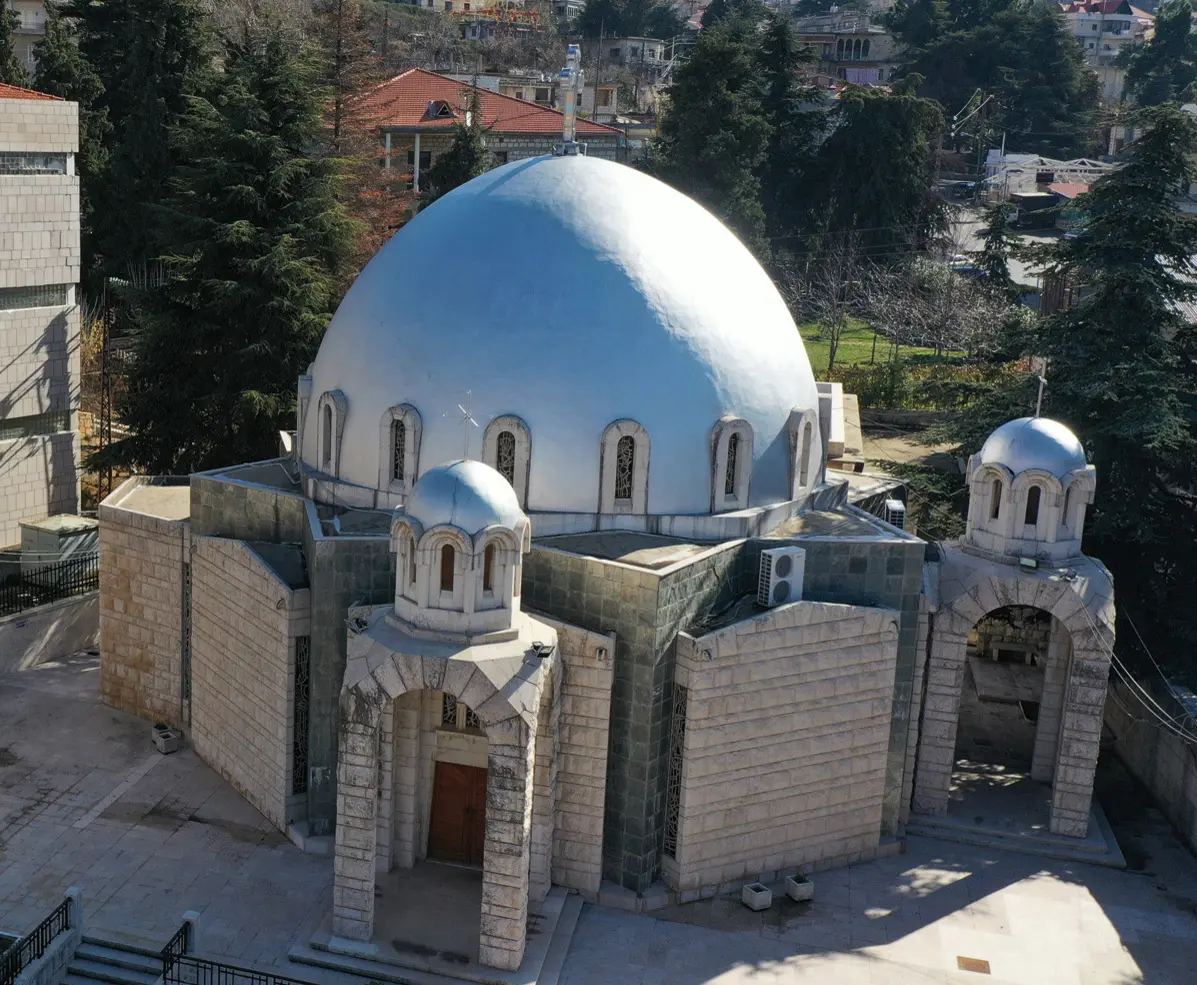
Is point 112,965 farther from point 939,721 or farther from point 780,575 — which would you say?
point 939,721

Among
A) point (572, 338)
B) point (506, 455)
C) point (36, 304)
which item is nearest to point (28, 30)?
point (36, 304)

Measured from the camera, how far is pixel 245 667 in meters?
22.8

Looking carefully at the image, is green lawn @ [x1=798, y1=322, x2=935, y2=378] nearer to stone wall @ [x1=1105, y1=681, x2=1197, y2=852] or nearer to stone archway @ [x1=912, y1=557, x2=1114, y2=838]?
stone wall @ [x1=1105, y1=681, x2=1197, y2=852]

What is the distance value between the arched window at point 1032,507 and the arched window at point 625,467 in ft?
20.2

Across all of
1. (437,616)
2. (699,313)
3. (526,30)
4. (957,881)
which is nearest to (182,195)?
(699,313)

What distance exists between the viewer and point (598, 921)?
2036 centimetres

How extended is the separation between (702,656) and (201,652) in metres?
8.62

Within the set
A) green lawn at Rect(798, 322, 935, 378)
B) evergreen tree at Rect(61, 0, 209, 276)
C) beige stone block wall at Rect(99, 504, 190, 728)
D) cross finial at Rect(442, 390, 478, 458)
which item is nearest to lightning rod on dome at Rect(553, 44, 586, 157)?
cross finial at Rect(442, 390, 478, 458)

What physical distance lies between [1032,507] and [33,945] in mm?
15070

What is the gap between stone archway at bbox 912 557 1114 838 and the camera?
2241 cm

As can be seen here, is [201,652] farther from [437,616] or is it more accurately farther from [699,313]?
[699,313]

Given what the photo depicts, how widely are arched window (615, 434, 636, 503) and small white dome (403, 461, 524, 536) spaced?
9.65ft

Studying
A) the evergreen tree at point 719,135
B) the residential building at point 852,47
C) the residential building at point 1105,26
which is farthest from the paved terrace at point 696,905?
the residential building at point 1105,26

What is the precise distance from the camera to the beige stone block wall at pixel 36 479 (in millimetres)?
30328
